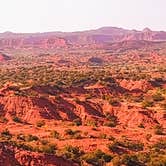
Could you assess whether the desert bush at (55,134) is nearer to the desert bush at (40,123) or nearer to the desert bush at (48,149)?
the desert bush at (48,149)

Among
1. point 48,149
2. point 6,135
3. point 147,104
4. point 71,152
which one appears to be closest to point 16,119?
point 6,135

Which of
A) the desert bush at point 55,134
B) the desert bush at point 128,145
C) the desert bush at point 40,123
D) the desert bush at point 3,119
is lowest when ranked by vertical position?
the desert bush at point 3,119

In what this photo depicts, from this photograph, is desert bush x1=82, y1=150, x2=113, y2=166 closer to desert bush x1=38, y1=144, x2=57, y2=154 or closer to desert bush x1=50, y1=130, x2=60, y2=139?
desert bush x1=38, y1=144, x2=57, y2=154

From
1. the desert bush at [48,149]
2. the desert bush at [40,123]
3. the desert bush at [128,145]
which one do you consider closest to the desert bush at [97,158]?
the desert bush at [48,149]

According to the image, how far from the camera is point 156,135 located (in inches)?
1702

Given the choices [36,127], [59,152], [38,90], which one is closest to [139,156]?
[59,152]

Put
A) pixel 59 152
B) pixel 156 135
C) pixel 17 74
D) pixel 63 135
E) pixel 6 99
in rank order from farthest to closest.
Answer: pixel 17 74
pixel 6 99
pixel 156 135
pixel 63 135
pixel 59 152

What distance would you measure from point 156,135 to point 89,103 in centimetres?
1880

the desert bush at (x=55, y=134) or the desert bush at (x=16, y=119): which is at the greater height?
the desert bush at (x=55, y=134)

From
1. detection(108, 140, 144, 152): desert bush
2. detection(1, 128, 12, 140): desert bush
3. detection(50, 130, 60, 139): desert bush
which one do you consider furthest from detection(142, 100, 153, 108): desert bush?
detection(1, 128, 12, 140): desert bush

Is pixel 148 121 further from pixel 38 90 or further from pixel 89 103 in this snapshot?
pixel 38 90

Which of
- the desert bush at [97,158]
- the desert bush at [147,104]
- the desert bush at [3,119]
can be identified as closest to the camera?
the desert bush at [97,158]

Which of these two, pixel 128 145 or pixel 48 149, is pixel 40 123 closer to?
pixel 128 145

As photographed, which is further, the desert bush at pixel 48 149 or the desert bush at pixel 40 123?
the desert bush at pixel 40 123
